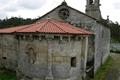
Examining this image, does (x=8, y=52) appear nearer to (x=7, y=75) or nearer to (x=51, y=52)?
(x=7, y=75)

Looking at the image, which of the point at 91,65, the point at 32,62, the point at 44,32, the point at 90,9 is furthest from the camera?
the point at 90,9

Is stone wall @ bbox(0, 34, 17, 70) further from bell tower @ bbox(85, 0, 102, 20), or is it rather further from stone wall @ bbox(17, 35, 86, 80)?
bell tower @ bbox(85, 0, 102, 20)

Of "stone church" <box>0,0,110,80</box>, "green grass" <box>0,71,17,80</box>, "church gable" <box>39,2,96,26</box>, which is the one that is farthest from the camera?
"church gable" <box>39,2,96,26</box>

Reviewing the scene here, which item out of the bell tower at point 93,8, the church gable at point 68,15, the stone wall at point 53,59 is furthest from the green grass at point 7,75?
→ the bell tower at point 93,8

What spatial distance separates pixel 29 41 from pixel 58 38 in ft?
7.13

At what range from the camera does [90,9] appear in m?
26.7

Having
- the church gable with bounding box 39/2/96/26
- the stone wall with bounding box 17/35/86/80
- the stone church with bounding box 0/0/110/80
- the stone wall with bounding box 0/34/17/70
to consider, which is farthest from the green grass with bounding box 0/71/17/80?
the church gable with bounding box 39/2/96/26

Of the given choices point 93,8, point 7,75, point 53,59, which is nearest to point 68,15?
point 93,8

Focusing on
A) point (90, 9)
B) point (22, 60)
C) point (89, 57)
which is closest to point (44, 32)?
point (22, 60)

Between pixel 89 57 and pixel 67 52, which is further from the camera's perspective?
pixel 89 57

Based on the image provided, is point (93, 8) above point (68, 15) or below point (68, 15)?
above

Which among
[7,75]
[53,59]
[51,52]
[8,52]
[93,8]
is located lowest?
[7,75]

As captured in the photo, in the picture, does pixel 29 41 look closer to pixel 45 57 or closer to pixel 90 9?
pixel 45 57

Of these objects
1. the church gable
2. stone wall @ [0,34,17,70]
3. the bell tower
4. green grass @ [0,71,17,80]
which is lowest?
green grass @ [0,71,17,80]
